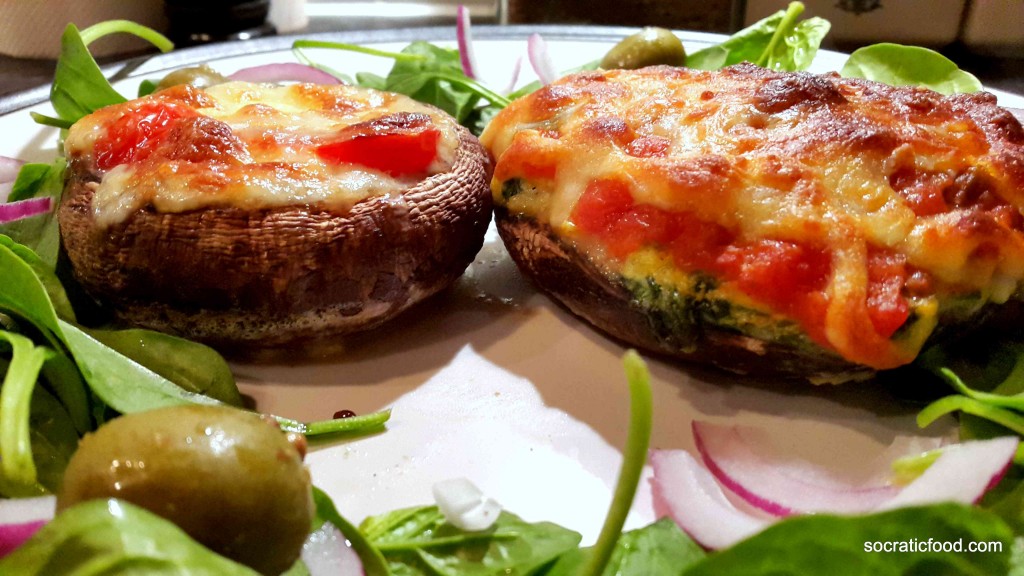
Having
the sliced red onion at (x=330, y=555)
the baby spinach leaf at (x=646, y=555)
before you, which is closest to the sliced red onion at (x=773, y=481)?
the baby spinach leaf at (x=646, y=555)

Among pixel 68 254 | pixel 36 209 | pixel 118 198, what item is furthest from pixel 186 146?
pixel 36 209

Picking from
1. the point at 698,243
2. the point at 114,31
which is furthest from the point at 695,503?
the point at 114,31

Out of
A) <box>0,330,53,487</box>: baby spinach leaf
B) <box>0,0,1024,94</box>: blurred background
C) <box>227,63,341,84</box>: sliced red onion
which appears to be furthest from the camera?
<box>0,0,1024,94</box>: blurred background

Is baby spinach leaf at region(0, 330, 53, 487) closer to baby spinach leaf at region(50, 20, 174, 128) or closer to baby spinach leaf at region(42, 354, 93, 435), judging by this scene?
baby spinach leaf at region(42, 354, 93, 435)

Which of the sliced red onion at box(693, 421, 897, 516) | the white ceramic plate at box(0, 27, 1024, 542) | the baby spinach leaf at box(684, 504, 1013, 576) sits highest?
the baby spinach leaf at box(684, 504, 1013, 576)

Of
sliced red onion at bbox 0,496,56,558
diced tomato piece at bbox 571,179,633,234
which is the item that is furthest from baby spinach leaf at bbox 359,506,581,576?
diced tomato piece at bbox 571,179,633,234

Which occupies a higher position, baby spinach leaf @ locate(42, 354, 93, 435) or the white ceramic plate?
baby spinach leaf @ locate(42, 354, 93, 435)

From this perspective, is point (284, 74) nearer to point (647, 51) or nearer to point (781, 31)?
point (647, 51)
